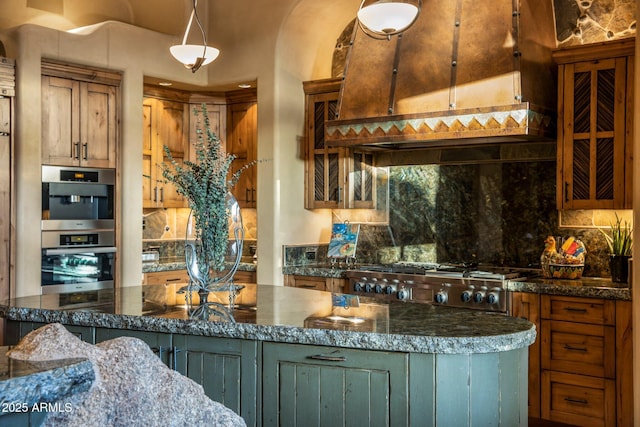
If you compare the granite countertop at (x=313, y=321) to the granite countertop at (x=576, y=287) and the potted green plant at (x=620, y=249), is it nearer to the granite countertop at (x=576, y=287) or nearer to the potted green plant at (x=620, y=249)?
the granite countertop at (x=576, y=287)

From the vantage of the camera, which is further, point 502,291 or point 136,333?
point 502,291

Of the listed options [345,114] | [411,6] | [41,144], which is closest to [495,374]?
[411,6]

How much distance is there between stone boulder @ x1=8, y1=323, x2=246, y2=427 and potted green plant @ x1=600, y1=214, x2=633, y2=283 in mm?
3936

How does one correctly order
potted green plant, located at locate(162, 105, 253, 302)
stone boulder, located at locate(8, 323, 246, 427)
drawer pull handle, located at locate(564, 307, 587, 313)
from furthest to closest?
drawer pull handle, located at locate(564, 307, 587, 313) → potted green plant, located at locate(162, 105, 253, 302) → stone boulder, located at locate(8, 323, 246, 427)

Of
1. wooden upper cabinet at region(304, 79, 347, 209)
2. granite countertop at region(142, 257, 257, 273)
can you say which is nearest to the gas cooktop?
wooden upper cabinet at region(304, 79, 347, 209)

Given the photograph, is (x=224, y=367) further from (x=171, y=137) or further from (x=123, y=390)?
(x=171, y=137)

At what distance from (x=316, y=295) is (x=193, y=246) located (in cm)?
80

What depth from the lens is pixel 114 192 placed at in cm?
621

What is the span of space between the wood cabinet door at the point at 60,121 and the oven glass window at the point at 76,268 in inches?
32.0

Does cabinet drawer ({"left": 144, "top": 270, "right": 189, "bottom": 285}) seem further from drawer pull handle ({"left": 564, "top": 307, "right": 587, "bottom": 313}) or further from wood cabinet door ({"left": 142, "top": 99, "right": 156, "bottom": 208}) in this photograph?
drawer pull handle ({"left": 564, "top": 307, "right": 587, "bottom": 313})

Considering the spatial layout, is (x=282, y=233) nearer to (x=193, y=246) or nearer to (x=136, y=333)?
(x=193, y=246)

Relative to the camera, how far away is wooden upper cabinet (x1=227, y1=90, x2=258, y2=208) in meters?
7.07

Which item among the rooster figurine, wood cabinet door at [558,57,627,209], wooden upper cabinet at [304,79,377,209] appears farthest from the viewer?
wooden upper cabinet at [304,79,377,209]

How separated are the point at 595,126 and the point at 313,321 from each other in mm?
2963
